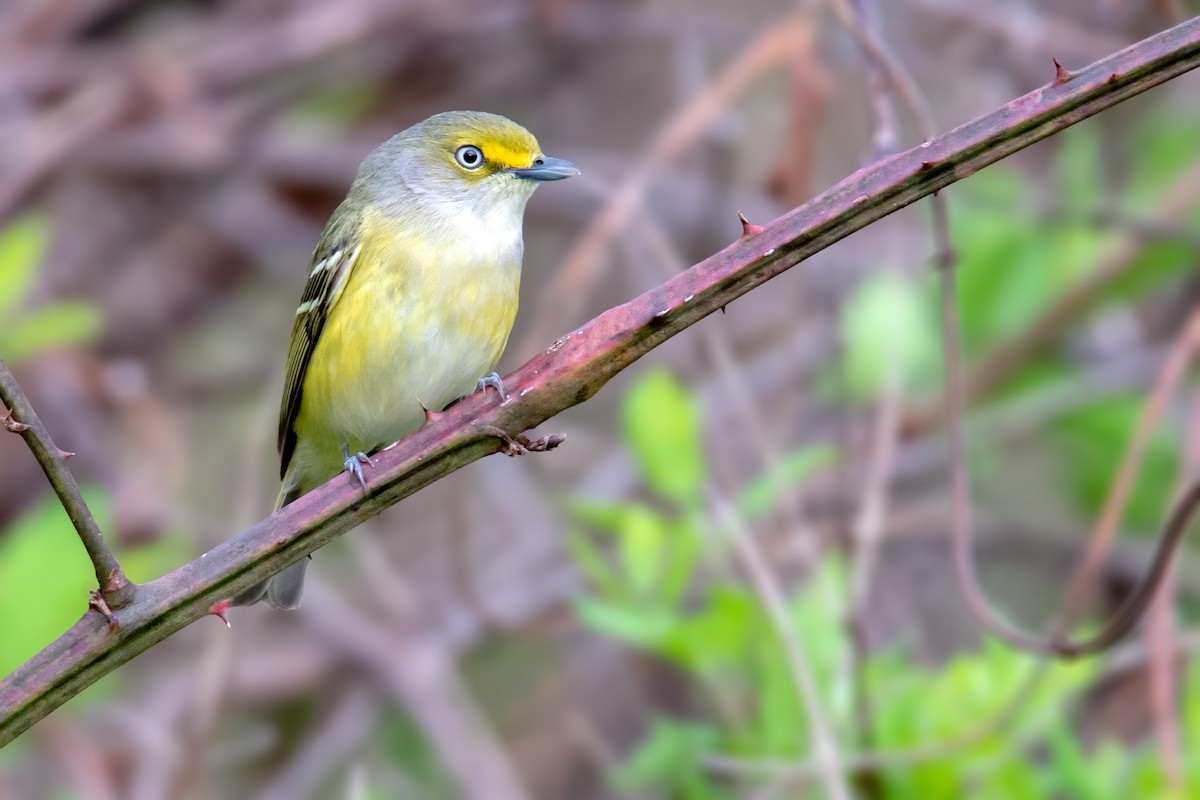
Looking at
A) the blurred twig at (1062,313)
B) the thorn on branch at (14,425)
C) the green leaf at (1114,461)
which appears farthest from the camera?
the blurred twig at (1062,313)

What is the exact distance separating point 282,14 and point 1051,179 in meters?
3.51

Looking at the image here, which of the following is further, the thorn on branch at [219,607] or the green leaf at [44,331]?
the green leaf at [44,331]

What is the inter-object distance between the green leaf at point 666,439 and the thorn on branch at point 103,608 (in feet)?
6.60

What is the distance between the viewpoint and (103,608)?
2152 millimetres

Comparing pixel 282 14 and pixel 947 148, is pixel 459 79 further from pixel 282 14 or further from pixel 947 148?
pixel 947 148

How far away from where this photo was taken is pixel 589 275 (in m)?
4.96

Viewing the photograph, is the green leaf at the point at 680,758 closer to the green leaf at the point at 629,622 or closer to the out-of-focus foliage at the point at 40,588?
the green leaf at the point at 629,622

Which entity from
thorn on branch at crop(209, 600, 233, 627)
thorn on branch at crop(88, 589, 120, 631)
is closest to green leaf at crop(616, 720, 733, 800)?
thorn on branch at crop(209, 600, 233, 627)

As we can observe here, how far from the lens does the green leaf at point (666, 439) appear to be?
3951mm

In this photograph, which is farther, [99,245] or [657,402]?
[99,245]

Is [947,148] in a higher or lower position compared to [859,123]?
lower

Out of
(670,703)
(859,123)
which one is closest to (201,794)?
(670,703)

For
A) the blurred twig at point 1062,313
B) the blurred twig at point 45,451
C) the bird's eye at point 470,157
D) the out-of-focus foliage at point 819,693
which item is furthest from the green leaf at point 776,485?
the blurred twig at point 45,451

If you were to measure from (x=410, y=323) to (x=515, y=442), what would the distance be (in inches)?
55.5
